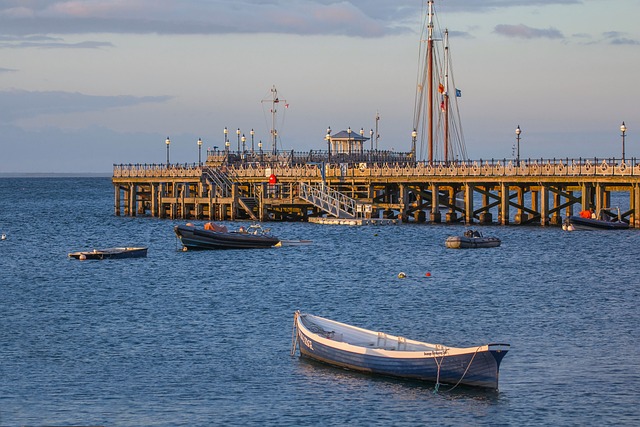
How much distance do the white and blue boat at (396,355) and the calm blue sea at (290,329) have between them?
1.55 feet

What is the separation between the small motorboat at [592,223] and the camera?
91.2m

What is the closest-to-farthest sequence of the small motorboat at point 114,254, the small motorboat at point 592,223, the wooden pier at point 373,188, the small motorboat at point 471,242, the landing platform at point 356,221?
the small motorboat at point 114,254, the small motorboat at point 471,242, the small motorboat at point 592,223, the wooden pier at point 373,188, the landing platform at point 356,221

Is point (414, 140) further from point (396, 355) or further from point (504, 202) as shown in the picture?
point (396, 355)

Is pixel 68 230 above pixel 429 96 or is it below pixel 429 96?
below

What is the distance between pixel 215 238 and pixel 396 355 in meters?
45.9

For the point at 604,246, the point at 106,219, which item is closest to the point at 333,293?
the point at 604,246

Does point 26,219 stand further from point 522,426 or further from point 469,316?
point 522,426

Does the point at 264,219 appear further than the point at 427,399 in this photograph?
Yes

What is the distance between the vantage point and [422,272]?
233ft

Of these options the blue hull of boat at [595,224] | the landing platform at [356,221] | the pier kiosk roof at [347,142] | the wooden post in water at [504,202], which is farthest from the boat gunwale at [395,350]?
the pier kiosk roof at [347,142]

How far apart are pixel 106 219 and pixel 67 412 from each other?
10268 cm

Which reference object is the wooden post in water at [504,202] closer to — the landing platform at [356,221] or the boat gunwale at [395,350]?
the landing platform at [356,221]

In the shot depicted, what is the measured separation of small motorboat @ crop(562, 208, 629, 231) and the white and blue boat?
170 feet

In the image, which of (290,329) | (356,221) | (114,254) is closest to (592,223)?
(356,221)
